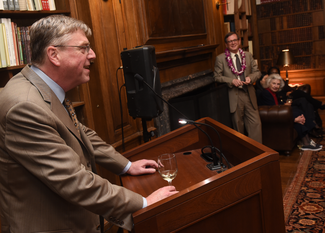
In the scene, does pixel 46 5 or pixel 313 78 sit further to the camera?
pixel 313 78

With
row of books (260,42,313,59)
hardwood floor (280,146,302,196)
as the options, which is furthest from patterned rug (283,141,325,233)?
row of books (260,42,313,59)

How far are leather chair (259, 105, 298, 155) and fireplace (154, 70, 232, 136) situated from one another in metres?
0.50

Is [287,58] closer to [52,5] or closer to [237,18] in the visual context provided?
[237,18]

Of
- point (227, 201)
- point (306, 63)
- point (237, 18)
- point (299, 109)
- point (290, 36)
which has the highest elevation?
point (237, 18)

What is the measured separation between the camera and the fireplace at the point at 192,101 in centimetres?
346

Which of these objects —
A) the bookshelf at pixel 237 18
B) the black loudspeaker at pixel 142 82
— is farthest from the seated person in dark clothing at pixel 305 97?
the black loudspeaker at pixel 142 82

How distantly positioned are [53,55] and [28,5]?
1061mm

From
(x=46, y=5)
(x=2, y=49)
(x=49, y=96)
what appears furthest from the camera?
(x=46, y=5)

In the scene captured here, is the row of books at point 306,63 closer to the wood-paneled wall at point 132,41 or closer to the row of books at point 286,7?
the row of books at point 286,7

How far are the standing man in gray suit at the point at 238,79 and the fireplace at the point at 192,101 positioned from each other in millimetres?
125

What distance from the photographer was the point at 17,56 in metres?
1.94

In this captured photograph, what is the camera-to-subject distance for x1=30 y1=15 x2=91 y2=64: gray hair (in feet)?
3.85

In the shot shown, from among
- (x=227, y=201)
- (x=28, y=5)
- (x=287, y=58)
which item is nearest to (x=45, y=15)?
(x=28, y=5)

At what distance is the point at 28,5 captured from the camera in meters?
2.00
